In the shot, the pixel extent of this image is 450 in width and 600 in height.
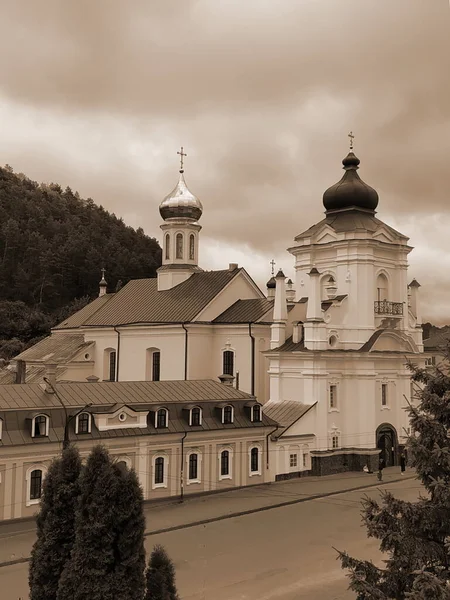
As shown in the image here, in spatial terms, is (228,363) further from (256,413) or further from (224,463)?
(224,463)

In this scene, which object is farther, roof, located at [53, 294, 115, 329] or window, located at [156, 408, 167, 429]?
roof, located at [53, 294, 115, 329]

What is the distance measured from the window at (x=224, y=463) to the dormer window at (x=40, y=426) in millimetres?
7357

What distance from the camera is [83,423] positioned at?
909 inches

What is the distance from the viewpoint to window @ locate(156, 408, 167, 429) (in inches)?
970

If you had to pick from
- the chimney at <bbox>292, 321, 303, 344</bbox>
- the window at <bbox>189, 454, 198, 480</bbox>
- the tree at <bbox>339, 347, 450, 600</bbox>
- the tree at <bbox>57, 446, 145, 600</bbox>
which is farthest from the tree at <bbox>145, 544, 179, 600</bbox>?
the chimney at <bbox>292, 321, 303, 344</bbox>

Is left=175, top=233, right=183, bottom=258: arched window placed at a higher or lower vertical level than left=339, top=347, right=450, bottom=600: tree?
higher

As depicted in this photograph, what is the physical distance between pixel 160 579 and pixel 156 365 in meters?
26.3

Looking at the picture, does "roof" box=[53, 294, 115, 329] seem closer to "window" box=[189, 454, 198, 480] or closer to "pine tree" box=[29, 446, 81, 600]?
"window" box=[189, 454, 198, 480]

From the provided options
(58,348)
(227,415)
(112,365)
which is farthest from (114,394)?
(58,348)

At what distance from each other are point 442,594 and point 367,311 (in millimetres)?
24865

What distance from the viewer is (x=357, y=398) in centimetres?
3247

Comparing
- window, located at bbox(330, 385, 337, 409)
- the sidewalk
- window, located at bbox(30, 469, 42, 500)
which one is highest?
window, located at bbox(330, 385, 337, 409)

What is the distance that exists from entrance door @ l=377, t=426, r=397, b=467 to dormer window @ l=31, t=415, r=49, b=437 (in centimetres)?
1737

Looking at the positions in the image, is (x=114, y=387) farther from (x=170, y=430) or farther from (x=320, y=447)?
(x=320, y=447)
